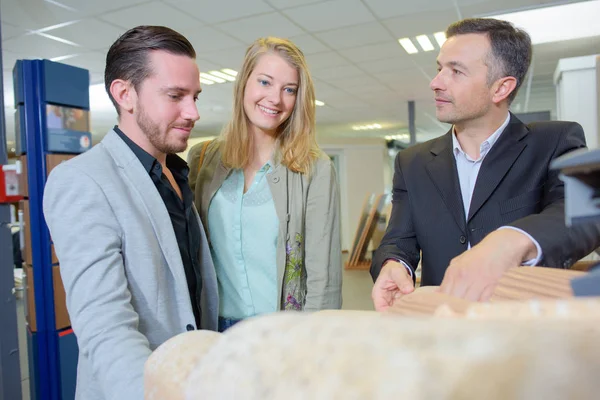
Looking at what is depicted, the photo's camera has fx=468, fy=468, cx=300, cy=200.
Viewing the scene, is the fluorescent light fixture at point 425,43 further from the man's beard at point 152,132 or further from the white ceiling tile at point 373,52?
the man's beard at point 152,132

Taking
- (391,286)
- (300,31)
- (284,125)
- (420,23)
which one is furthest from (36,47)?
(391,286)

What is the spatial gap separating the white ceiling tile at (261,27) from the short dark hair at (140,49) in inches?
158

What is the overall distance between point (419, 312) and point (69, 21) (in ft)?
18.5

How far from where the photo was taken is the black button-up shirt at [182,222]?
1250mm

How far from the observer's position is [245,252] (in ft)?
5.15

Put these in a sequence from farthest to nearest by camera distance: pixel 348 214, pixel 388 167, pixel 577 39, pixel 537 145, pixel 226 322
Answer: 1. pixel 388 167
2. pixel 348 214
3. pixel 577 39
4. pixel 226 322
5. pixel 537 145

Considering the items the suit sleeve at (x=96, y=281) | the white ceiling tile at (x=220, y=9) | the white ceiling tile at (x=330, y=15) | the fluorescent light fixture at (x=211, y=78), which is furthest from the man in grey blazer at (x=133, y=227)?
the fluorescent light fixture at (x=211, y=78)

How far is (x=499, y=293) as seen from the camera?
1.30 feet

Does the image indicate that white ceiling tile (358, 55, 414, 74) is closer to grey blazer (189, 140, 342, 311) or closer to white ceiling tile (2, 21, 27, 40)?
white ceiling tile (2, 21, 27, 40)

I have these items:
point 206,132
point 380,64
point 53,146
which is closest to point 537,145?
point 53,146

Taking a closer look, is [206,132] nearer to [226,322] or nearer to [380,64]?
[380,64]

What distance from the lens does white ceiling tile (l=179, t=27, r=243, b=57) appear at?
5.37 meters

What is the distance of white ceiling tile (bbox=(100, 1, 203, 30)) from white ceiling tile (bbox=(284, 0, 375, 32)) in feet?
3.62

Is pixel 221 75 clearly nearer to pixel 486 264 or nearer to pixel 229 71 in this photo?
pixel 229 71
